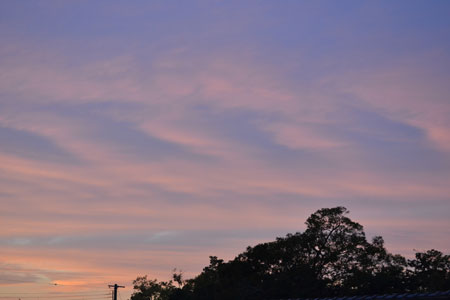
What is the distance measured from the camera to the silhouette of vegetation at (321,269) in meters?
67.9

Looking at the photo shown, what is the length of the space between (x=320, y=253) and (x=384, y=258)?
7.85 m

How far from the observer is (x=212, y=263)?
258ft

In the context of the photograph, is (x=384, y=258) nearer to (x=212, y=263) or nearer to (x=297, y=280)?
(x=297, y=280)

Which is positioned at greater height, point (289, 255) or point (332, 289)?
point (289, 255)

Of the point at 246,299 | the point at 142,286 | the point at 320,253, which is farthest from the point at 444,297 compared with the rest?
the point at 142,286

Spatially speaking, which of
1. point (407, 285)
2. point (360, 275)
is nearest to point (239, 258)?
point (360, 275)

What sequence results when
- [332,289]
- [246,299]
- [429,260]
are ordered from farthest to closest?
[429,260] → [332,289] → [246,299]

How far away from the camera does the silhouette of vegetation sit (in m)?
67.9

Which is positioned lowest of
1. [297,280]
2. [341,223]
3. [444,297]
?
[444,297]

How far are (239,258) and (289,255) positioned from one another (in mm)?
6877

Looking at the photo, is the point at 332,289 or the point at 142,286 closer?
the point at 332,289

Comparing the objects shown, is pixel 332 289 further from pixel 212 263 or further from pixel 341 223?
pixel 212 263

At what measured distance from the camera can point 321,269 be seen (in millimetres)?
70625

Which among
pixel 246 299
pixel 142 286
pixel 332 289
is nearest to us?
pixel 246 299
